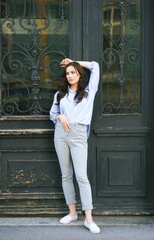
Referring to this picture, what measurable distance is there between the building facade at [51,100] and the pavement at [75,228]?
0.15 metres

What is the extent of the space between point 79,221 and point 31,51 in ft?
7.53

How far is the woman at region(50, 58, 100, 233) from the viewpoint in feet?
12.2

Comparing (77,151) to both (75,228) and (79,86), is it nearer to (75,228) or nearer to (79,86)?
(79,86)

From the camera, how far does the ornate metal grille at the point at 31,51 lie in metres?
4.21

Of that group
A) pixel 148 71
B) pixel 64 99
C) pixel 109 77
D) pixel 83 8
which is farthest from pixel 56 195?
pixel 83 8

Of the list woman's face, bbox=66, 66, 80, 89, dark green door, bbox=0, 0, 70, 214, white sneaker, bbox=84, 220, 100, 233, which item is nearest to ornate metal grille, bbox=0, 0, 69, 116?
dark green door, bbox=0, 0, 70, 214

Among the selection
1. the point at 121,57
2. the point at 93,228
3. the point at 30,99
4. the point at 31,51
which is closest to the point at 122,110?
the point at 121,57

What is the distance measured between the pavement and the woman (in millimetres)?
159

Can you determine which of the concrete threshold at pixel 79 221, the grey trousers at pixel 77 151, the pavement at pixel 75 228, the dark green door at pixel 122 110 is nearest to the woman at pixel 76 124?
the grey trousers at pixel 77 151

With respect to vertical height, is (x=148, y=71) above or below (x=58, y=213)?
above

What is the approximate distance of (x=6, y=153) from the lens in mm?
4258

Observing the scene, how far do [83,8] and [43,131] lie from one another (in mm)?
1683

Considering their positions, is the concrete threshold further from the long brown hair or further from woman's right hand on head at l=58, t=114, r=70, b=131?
the long brown hair

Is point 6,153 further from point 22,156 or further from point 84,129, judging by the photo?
point 84,129
